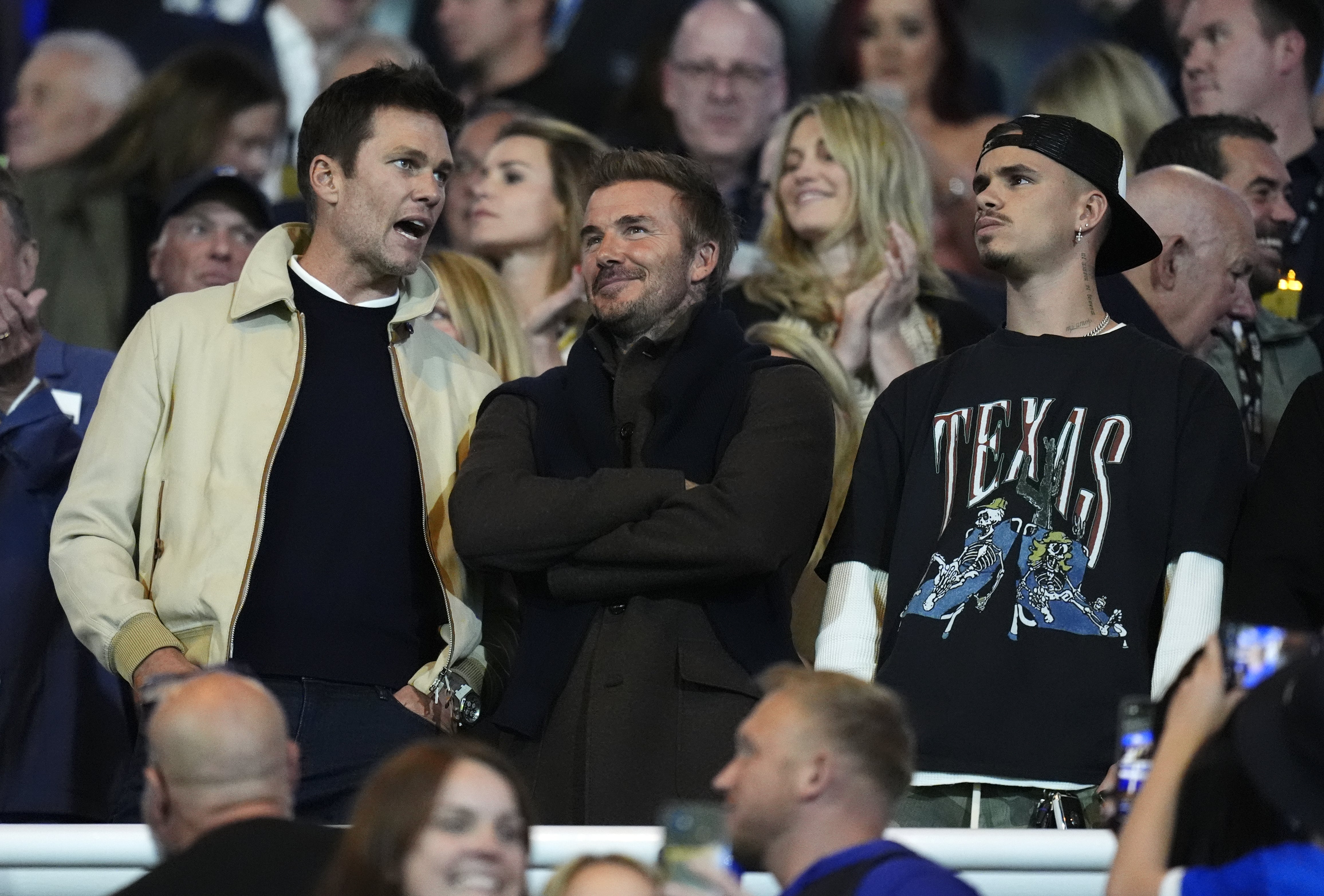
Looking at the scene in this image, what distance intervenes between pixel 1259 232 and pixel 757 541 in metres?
2.93

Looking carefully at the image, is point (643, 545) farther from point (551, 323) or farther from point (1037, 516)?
point (551, 323)

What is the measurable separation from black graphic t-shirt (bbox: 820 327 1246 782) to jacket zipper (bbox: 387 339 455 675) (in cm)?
86

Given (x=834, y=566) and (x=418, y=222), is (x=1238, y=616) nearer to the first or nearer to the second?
(x=834, y=566)

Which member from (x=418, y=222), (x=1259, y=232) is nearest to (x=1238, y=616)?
(x=418, y=222)

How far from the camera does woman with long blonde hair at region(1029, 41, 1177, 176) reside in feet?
23.4

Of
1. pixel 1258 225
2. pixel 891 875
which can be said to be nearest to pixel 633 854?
pixel 891 875

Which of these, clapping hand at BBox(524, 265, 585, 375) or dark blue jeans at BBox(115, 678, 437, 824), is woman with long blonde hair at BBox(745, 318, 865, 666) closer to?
clapping hand at BBox(524, 265, 585, 375)

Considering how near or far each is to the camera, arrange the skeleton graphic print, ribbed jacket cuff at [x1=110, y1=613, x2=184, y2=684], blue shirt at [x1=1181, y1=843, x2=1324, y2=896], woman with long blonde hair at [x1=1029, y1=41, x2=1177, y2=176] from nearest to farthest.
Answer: blue shirt at [x1=1181, y1=843, x2=1324, y2=896] → the skeleton graphic print → ribbed jacket cuff at [x1=110, y1=613, x2=184, y2=684] → woman with long blonde hair at [x1=1029, y1=41, x2=1177, y2=176]

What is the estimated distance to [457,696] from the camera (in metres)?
4.46

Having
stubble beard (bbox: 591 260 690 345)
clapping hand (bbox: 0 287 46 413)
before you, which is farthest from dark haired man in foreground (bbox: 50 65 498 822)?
clapping hand (bbox: 0 287 46 413)

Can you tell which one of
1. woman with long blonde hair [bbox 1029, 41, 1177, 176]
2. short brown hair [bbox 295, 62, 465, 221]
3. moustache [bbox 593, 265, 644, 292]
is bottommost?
moustache [bbox 593, 265, 644, 292]

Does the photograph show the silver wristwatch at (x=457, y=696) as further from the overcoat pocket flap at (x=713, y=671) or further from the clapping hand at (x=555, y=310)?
the clapping hand at (x=555, y=310)

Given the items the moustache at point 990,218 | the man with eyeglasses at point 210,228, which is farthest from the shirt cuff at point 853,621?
the man with eyeglasses at point 210,228

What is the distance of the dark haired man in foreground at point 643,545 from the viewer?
13.7 ft
